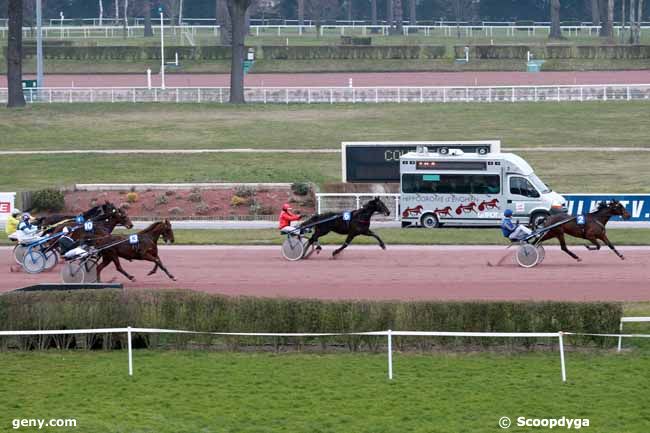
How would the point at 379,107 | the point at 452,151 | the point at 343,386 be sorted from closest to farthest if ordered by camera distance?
1. the point at 343,386
2. the point at 452,151
3. the point at 379,107

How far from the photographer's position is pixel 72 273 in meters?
20.1

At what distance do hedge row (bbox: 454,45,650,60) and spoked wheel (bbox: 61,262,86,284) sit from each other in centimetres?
4750

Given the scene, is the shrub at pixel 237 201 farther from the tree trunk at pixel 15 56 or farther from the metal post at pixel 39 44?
the metal post at pixel 39 44

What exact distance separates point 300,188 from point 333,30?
5209cm

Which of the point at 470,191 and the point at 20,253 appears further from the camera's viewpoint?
the point at 470,191

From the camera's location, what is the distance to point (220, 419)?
1282 cm

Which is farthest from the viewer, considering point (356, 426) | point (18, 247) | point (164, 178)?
point (164, 178)

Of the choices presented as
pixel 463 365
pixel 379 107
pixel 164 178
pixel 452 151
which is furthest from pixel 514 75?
pixel 463 365

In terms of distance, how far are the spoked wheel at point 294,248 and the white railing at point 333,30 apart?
55721 mm

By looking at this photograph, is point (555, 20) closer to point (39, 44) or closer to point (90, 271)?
point (39, 44)

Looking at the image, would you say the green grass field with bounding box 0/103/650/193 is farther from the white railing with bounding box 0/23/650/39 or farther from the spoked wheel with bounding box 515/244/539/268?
the white railing with bounding box 0/23/650/39

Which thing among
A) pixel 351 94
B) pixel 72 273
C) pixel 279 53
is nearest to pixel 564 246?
pixel 72 273

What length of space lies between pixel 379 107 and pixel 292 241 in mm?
28381

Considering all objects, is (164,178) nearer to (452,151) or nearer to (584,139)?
(452,151)
